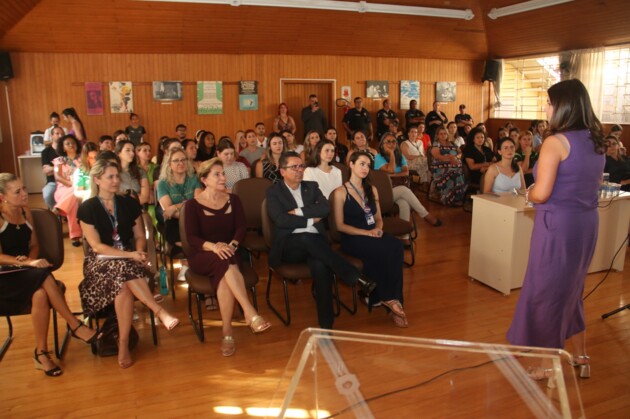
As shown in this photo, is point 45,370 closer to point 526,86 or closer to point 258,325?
point 258,325

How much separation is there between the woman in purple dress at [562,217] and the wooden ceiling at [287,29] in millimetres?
8562

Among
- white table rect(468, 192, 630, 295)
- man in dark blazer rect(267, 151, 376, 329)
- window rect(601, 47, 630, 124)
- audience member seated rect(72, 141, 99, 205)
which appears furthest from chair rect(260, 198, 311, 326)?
window rect(601, 47, 630, 124)

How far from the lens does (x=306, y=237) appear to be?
3.85 m

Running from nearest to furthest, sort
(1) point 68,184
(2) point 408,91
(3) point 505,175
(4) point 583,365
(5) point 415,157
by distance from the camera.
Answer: (4) point 583,365 → (3) point 505,175 → (1) point 68,184 → (5) point 415,157 → (2) point 408,91

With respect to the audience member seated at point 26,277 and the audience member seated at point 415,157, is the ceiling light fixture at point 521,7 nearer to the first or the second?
the audience member seated at point 415,157

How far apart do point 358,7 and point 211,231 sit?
797 centimetres

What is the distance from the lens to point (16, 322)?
4000 mm

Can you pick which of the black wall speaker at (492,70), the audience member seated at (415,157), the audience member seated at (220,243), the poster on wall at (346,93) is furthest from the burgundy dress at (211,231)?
the black wall speaker at (492,70)

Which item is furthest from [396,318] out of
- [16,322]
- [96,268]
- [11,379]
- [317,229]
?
[16,322]

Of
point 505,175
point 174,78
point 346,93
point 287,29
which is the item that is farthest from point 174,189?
point 346,93

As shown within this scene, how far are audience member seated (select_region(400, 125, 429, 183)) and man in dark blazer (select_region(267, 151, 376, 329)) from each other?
481 centimetres

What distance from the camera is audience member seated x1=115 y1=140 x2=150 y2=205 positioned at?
16.3ft

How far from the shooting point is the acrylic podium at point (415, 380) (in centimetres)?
160

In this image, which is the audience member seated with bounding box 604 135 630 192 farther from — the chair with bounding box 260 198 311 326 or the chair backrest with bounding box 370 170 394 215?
the chair with bounding box 260 198 311 326
